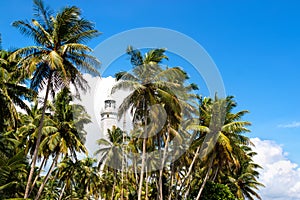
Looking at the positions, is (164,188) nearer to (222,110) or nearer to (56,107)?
(222,110)

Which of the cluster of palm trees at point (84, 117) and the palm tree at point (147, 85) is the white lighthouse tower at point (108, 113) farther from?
the palm tree at point (147, 85)

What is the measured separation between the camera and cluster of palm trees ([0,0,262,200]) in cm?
2281

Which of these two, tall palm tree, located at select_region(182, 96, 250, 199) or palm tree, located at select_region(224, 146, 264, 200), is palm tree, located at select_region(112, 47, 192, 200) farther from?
palm tree, located at select_region(224, 146, 264, 200)

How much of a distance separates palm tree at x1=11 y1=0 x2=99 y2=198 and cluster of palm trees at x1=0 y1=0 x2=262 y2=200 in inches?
2.3

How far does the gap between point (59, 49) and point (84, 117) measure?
15.0 metres

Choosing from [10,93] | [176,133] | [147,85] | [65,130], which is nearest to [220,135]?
[176,133]

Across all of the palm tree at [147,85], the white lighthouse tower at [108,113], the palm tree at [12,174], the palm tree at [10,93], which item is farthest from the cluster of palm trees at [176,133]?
the white lighthouse tower at [108,113]

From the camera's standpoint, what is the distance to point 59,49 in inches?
899

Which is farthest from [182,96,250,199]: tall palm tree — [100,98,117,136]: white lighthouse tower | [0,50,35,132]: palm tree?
[100,98,117,136]: white lighthouse tower

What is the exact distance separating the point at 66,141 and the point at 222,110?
14881 mm

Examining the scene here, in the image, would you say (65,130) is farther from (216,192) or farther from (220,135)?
(216,192)

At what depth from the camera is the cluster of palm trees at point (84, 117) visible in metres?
22.8

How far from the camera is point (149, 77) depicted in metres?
28.2

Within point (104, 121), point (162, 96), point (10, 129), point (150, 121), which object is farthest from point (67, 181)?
point (104, 121)
